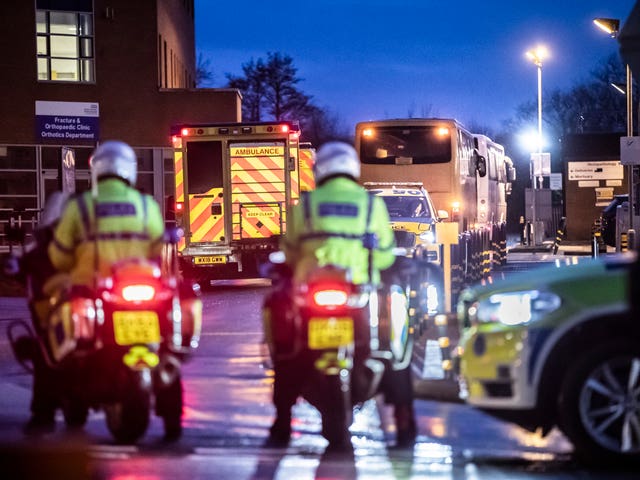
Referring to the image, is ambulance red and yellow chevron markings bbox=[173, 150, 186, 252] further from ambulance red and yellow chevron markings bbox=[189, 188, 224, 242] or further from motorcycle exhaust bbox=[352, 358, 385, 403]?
motorcycle exhaust bbox=[352, 358, 385, 403]

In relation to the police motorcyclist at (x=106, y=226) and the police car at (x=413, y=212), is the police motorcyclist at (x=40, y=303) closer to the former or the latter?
the police motorcyclist at (x=106, y=226)

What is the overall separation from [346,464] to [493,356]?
42.9 inches

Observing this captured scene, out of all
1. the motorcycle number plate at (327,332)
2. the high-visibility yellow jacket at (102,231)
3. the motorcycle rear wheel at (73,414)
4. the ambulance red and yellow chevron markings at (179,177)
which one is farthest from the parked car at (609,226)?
the motorcycle number plate at (327,332)

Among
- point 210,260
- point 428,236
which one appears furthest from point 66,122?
point 428,236

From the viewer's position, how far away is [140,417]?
28.5 feet

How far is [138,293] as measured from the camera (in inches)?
327

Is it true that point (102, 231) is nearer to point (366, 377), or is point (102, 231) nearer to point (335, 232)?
point (335, 232)

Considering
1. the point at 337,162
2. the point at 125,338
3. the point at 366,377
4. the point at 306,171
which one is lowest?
the point at 366,377

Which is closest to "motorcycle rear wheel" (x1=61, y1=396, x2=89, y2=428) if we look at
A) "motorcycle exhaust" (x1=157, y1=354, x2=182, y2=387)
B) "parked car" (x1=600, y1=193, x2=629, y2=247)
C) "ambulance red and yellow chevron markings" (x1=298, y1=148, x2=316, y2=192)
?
"motorcycle exhaust" (x1=157, y1=354, x2=182, y2=387)

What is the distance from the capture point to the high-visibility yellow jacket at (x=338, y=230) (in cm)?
853

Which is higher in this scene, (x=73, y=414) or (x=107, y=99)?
(x=107, y=99)

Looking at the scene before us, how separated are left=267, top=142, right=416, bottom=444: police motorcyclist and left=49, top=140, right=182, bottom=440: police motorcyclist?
921 millimetres

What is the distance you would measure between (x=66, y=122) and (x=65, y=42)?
2.54m

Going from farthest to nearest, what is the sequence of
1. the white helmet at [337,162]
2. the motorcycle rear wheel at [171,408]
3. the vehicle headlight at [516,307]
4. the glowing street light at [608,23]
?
the glowing street light at [608,23], the motorcycle rear wheel at [171,408], the white helmet at [337,162], the vehicle headlight at [516,307]
